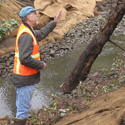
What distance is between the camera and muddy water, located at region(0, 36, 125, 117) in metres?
5.07

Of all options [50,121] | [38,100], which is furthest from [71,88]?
[50,121]

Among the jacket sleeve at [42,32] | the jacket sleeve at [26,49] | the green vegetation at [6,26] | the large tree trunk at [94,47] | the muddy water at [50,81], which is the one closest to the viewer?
the jacket sleeve at [26,49]

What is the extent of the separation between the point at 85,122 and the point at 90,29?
9.43m

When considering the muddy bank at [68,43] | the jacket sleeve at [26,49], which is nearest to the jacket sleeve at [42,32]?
the jacket sleeve at [26,49]

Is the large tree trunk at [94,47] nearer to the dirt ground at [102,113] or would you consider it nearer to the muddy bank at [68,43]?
the dirt ground at [102,113]

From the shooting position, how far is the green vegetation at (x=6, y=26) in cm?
808

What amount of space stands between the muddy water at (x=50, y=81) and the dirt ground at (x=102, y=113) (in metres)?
0.97

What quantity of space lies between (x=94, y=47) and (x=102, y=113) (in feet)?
6.61

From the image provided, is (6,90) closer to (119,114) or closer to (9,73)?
(9,73)

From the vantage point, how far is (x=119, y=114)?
248 cm

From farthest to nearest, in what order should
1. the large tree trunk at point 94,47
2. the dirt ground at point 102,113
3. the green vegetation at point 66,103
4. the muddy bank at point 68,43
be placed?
the muddy bank at point 68,43, the large tree trunk at point 94,47, the green vegetation at point 66,103, the dirt ground at point 102,113

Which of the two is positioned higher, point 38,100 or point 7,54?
point 7,54

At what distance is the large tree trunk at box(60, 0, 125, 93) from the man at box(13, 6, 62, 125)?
1785 mm

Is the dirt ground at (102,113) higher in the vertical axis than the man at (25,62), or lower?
lower
